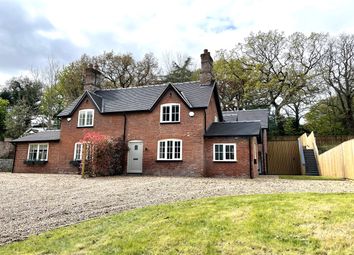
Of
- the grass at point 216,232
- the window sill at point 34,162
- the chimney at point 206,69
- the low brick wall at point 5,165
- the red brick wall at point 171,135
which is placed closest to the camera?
the grass at point 216,232

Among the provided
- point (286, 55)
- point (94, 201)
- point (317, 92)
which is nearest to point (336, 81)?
point (317, 92)

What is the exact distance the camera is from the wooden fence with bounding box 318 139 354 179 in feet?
50.5

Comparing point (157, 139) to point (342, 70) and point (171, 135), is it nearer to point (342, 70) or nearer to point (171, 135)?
point (171, 135)

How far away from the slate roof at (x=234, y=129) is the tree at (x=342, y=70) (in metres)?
22.2

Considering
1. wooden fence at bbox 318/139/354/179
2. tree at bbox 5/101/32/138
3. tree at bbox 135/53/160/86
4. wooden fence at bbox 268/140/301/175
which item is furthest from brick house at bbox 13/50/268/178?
tree at bbox 135/53/160/86

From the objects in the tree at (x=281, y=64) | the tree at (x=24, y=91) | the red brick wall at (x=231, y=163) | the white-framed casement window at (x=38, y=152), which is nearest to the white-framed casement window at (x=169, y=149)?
the red brick wall at (x=231, y=163)

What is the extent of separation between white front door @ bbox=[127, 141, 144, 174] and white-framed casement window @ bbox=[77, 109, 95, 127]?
403 centimetres

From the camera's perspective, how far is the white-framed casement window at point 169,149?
1982cm

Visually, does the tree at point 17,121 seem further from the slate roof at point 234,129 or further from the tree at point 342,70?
the tree at point 342,70

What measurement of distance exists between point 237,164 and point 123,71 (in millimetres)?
26523

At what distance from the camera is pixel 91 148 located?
725 inches

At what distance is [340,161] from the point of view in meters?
17.4

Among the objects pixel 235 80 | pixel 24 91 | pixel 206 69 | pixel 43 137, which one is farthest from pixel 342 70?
pixel 24 91

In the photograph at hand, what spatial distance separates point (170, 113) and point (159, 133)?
5.30 feet
